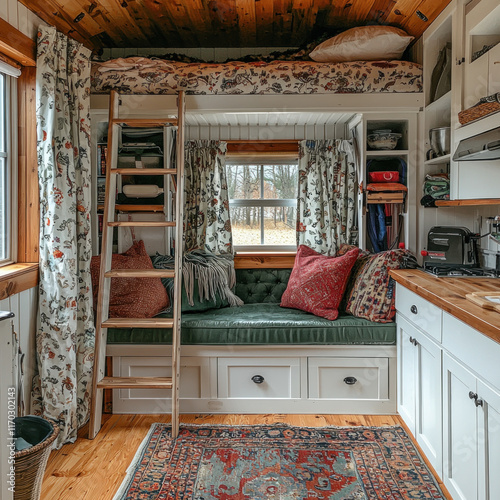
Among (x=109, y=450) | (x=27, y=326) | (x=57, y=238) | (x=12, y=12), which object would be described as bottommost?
(x=109, y=450)

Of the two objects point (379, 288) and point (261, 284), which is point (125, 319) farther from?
point (379, 288)

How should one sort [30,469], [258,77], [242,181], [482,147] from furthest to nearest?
[242,181] → [258,77] → [482,147] → [30,469]

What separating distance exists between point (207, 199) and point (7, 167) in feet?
5.32

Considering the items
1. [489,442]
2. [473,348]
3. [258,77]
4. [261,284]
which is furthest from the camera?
[261,284]

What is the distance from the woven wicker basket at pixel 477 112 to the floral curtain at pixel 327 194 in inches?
51.4

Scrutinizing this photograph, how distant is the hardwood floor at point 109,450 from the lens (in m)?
2.39

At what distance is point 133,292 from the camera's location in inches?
131

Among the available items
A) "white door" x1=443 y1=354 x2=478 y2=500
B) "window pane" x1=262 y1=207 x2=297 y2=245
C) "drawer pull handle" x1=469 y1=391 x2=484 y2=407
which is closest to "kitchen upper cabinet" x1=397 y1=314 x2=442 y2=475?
"white door" x1=443 y1=354 x2=478 y2=500

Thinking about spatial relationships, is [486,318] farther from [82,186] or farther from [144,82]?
[144,82]

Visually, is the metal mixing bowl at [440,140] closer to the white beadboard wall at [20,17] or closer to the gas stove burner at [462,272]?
the gas stove burner at [462,272]

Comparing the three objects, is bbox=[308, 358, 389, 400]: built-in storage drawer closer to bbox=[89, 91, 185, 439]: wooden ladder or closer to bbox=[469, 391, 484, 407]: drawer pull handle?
bbox=[89, 91, 185, 439]: wooden ladder

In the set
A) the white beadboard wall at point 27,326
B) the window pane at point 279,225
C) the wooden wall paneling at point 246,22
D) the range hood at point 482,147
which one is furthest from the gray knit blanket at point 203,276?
the range hood at point 482,147

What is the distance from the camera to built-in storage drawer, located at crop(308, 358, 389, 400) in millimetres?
3217

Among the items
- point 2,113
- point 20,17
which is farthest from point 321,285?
point 20,17
